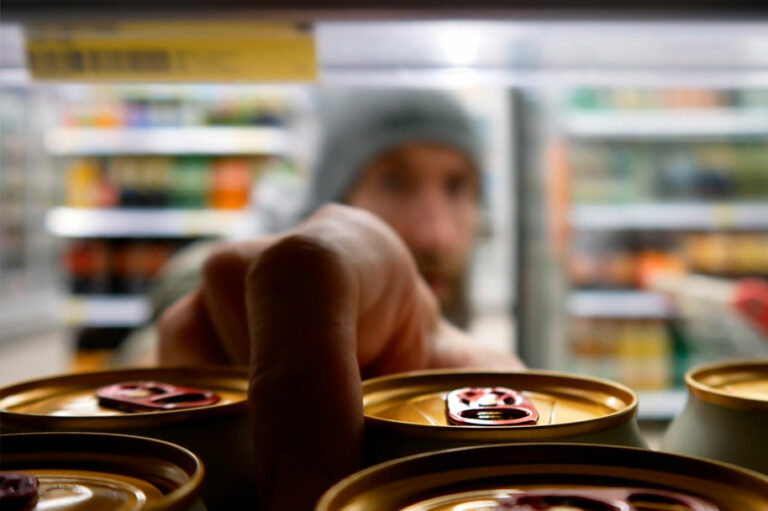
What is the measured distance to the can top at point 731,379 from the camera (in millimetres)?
694

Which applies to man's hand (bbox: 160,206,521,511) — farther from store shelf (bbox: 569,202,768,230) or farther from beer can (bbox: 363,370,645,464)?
store shelf (bbox: 569,202,768,230)

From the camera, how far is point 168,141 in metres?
5.38

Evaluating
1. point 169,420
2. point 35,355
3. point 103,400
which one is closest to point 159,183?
point 35,355

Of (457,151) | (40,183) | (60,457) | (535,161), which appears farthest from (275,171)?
(60,457)

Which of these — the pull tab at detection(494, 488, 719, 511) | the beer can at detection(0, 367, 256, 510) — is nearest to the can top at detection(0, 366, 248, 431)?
the beer can at detection(0, 367, 256, 510)

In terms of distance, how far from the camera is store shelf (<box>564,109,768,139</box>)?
450cm

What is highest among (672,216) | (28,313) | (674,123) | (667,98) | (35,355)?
(667,98)

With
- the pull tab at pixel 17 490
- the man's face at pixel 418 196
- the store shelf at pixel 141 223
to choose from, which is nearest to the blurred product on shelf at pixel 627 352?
the store shelf at pixel 141 223

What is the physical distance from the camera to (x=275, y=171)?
527 centimetres

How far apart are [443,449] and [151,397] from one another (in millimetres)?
298

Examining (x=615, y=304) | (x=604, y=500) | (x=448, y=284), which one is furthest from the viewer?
(x=615, y=304)

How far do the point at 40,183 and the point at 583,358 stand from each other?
6.03 metres

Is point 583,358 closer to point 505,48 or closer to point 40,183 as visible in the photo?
point 505,48

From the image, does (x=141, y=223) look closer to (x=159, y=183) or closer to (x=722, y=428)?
(x=159, y=183)
